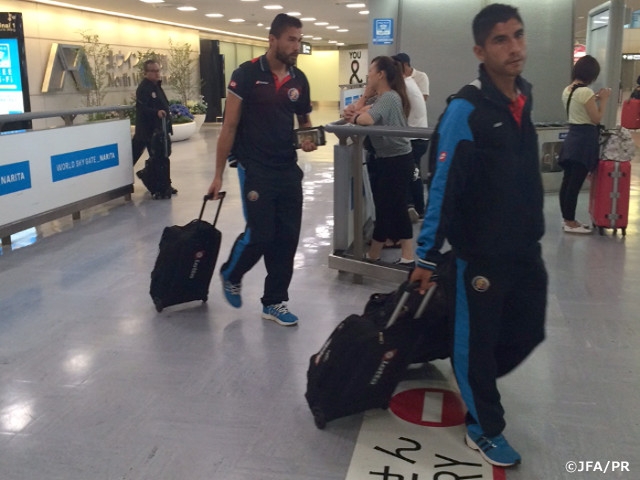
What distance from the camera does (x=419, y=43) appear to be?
8.73 metres

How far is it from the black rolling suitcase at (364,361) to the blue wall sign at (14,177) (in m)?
3.95

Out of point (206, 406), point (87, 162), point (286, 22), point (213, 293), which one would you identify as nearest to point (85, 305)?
point (213, 293)

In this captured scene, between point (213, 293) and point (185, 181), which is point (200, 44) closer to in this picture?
point (185, 181)

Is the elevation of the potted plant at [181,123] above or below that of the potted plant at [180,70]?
below

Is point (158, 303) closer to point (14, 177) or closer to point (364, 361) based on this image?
point (364, 361)

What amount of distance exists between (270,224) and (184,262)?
2.14ft

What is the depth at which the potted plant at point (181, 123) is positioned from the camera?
1401cm

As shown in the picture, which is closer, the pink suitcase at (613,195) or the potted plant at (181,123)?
the pink suitcase at (613,195)

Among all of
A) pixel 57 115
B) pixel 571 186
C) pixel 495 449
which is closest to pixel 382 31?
pixel 571 186

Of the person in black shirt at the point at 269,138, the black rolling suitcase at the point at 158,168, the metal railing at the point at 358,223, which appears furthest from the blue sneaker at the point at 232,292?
the black rolling suitcase at the point at 158,168

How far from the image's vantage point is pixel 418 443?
8.16ft

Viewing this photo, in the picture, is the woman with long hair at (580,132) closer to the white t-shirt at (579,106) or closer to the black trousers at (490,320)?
the white t-shirt at (579,106)

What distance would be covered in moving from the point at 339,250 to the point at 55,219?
3.03m

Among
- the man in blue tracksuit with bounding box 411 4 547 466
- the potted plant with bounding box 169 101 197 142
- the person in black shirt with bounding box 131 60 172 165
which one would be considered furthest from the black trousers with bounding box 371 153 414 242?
the potted plant with bounding box 169 101 197 142
